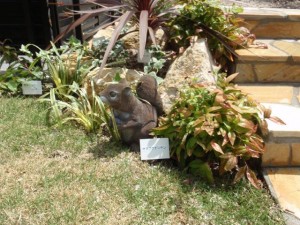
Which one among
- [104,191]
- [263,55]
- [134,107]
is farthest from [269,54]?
[104,191]

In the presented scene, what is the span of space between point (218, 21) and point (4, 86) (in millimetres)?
2023

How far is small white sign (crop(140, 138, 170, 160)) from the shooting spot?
1861 millimetres

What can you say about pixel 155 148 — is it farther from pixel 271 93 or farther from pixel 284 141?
pixel 271 93

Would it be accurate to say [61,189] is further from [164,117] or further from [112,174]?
[164,117]

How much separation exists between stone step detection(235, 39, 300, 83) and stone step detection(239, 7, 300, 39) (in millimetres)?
560

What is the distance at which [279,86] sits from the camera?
2.47m

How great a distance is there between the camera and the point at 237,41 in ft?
8.35

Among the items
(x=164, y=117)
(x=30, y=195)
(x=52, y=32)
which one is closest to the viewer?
(x=30, y=195)

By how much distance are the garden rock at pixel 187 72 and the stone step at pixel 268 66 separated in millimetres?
285

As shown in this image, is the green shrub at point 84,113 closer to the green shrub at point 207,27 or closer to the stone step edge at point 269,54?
the green shrub at point 207,27

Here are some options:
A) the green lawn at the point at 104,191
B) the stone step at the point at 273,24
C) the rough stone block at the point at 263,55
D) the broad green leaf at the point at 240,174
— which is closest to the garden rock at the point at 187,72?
the rough stone block at the point at 263,55

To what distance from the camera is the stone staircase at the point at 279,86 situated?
5.62 feet

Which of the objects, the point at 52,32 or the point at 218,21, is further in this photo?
the point at 52,32

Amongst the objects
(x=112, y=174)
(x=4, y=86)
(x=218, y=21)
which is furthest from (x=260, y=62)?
(x=4, y=86)
